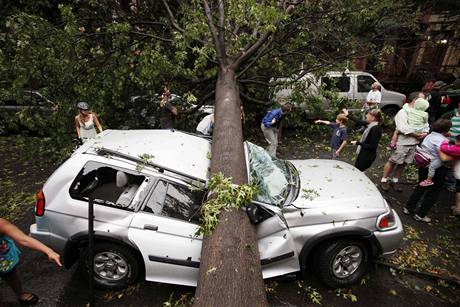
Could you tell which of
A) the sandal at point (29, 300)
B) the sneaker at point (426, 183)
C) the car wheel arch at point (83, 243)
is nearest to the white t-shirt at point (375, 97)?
the sneaker at point (426, 183)

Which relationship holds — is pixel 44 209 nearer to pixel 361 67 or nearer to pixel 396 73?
pixel 361 67

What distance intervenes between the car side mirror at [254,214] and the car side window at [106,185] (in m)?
1.36

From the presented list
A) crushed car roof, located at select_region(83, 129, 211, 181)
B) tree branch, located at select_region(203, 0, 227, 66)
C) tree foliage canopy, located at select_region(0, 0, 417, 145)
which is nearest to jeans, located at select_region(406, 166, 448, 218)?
tree foliage canopy, located at select_region(0, 0, 417, 145)

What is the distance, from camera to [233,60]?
6.21 m

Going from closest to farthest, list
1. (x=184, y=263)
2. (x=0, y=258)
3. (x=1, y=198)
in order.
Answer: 1. (x=0, y=258)
2. (x=184, y=263)
3. (x=1, y=198)

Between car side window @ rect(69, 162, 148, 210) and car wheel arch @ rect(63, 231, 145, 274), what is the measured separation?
365mm

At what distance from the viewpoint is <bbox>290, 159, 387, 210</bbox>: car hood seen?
3.74 metres

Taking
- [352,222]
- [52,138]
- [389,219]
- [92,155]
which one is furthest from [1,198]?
[389,219]

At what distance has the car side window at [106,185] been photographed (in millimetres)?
3606

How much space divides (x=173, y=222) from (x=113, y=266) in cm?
103

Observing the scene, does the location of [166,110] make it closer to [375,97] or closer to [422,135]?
[422,135]

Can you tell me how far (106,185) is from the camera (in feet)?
13.6

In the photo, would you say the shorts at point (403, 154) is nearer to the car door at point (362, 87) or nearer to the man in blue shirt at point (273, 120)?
the man in blue shirt at point (273, 120)

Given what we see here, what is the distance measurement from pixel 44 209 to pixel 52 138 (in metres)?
3.92
